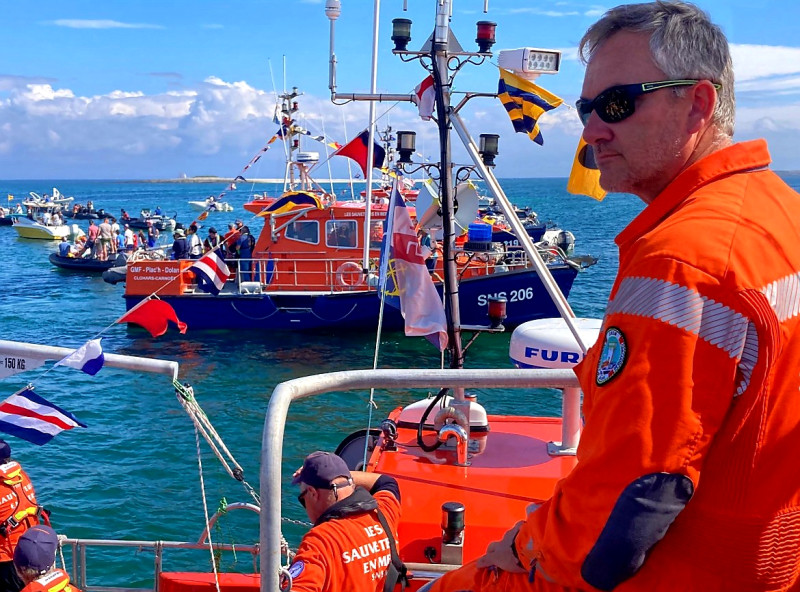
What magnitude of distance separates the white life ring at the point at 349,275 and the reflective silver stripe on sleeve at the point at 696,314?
1655cm

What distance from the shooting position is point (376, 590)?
281cm

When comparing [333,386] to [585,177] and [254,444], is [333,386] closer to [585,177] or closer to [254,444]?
[585,177]

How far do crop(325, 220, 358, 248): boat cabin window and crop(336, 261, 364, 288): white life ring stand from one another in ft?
1.99

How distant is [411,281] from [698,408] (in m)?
5.68

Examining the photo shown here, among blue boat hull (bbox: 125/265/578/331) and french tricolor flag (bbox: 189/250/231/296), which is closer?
french tricolor flag (bbox: 189/250/231/296)

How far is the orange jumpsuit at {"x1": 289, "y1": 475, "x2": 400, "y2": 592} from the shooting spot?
102 inches

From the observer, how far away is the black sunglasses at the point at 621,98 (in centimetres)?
127

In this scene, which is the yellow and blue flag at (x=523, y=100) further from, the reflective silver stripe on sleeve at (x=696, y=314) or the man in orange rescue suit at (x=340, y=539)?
the reflective silver stripe on sleeve at (x=696, y=314)

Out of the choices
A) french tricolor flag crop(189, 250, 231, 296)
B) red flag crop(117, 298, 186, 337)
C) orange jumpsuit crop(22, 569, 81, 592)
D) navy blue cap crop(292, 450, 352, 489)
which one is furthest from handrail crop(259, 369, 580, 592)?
french tricolor flag crop(189, 250, 231, 296)

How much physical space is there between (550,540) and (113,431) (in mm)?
12107

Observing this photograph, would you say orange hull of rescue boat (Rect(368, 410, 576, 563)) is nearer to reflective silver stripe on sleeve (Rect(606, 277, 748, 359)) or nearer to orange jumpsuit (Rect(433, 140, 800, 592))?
orange jumpsuit (Rect(433, 140, 800, 592))

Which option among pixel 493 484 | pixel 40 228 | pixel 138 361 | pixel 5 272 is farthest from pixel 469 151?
pixel 40 228

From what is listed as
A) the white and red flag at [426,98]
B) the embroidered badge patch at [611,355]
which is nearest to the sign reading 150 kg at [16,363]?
the embroidered badge patch at [611,355]

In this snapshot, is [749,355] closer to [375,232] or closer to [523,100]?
[523,100]
